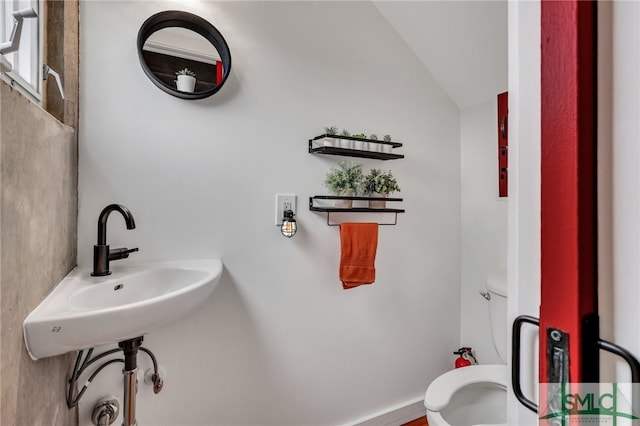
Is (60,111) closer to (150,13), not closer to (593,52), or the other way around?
(150,13)

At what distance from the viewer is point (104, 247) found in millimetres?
1047

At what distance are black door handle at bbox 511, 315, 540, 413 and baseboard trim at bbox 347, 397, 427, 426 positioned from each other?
1.51 meters

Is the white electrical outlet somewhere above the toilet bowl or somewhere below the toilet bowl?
above

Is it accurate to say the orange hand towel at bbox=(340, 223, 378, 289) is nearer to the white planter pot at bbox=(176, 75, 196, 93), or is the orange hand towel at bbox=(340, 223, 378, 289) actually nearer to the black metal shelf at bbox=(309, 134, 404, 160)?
the black metal shelf at bbox=(309, 134, 404, 160)

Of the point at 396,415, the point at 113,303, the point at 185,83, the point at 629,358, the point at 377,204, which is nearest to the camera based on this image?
the point at 629,358

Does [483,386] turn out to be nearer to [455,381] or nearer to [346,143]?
[455,381]

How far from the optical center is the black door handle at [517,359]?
39 cm

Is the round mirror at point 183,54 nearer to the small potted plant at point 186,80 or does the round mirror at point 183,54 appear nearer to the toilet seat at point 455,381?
the small potted plant at point 186,80

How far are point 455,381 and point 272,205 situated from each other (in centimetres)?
113

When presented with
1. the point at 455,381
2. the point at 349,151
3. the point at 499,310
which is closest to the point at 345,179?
the point at 349,151

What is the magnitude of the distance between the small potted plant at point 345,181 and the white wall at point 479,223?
0.83 metres

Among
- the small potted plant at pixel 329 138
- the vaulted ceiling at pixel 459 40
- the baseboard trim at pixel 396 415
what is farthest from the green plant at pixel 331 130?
the baseboard trim at pixel 396 415

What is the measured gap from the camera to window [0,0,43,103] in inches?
31.4

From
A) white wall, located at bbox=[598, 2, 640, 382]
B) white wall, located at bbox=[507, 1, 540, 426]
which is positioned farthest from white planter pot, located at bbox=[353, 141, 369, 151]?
white wall, located at bbox=[598, 2, 640, 382]
